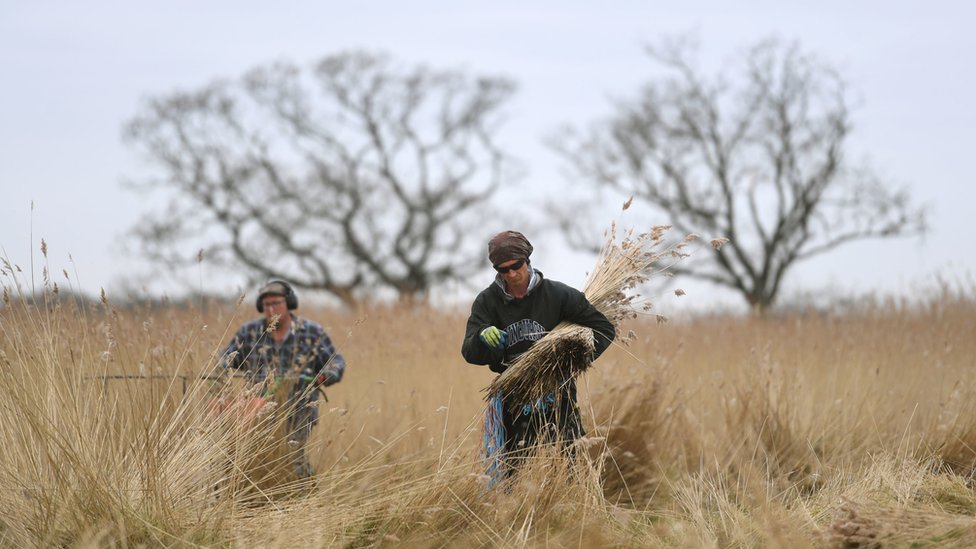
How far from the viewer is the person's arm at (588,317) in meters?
4.73

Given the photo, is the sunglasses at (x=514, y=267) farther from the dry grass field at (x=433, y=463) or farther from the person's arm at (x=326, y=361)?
the person's arm at (x=326, y=361)

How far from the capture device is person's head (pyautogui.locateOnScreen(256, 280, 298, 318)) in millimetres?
5867

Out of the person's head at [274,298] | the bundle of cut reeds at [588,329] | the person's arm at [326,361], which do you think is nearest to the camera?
the bundle of cut reeds at [588,329]

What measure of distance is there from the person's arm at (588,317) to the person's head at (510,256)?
23cm

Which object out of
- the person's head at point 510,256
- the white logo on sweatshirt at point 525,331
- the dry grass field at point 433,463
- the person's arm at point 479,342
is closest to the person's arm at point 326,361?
the dry grass field at point 433,463

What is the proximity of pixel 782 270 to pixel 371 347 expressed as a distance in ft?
61.9

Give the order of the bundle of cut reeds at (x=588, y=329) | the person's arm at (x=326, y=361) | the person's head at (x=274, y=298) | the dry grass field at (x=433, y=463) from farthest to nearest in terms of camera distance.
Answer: the person's head at (x=274, y=298) < the person's arm at (x=326, y=361) < the bundle of cut reeds at (x=588, y=329) < the dry grass field at (x=433, y=463)

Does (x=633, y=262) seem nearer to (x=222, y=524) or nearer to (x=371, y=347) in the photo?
(x=222, y=524)

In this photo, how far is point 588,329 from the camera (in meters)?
4.54

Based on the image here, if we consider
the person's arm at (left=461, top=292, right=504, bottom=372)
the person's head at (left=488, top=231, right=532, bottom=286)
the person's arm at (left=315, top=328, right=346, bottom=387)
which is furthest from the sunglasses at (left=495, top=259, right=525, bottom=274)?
the person's arm at (left=315, top=328, right=346, bottom=387)

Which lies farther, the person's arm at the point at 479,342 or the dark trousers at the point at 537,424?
the dark trousers at the point at 537,424

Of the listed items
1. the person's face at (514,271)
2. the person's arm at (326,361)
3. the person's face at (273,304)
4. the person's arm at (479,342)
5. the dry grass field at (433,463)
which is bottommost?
the dry grass field at (433,463)

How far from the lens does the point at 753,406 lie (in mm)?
6605

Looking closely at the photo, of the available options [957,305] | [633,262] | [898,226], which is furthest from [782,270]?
[633,262]
